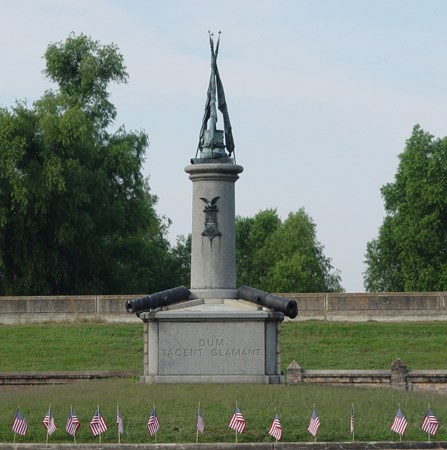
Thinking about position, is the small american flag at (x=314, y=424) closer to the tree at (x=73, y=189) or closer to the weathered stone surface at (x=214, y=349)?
the weathered stone surface at (x=214, y=349)

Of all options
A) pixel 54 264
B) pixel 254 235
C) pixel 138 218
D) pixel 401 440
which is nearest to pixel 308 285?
pixel 254 235

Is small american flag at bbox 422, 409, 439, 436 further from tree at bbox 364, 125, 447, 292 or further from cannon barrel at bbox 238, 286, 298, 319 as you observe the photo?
tree at bbox 364, 125, 447, 292

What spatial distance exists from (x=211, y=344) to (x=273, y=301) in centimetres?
156

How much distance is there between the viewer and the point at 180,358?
28.5 m

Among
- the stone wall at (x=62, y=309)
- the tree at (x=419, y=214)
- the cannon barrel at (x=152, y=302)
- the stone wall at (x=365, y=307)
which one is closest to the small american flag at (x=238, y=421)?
the cannon barrel at (x=152, y=302)

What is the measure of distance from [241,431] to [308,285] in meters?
70.6

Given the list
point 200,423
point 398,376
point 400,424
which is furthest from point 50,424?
point 398,376

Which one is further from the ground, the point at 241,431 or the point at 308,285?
the point at 308,285

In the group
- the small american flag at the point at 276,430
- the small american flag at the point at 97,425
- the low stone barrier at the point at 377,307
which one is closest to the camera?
the small american flag at the point at 276,430

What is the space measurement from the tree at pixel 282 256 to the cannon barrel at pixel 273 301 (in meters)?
61.0

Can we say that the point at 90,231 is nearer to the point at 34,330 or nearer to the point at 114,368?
the point at 34,330

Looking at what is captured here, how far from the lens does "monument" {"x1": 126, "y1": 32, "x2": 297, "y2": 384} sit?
93.4 feet

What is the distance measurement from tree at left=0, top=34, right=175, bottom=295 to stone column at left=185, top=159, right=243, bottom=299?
2554 centimetres

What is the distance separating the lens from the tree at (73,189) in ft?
182
